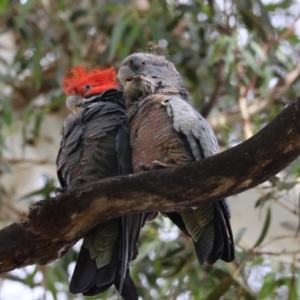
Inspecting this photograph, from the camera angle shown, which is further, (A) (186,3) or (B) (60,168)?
(A) (186,3)

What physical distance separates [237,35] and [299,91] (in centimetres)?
48

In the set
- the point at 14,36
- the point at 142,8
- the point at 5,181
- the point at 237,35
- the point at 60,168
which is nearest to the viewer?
the point at 60,168

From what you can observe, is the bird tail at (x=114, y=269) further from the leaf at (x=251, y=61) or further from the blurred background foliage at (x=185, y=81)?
the leaf at (x=251, y=61)

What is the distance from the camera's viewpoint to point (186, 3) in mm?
2873

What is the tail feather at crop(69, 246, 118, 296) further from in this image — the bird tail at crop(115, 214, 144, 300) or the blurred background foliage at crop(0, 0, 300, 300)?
the blurred background foliage at crop(0, 0, 300, 300)

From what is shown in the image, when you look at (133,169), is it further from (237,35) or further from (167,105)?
(237,35)

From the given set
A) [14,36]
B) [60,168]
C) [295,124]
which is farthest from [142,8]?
[295,124]

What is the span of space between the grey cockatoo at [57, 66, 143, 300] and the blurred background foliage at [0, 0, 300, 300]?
1.96ft

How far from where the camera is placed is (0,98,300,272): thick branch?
1.30 meters

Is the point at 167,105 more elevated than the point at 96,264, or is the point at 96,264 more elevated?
the point at 167,105

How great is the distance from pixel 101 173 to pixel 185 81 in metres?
1.46

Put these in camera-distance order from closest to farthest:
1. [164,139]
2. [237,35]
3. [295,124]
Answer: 1. [295,124]
2. [164,139]
3. [237,35]

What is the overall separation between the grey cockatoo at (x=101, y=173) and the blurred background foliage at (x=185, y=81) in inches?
23.5

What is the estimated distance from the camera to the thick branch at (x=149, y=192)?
4.28 ft
